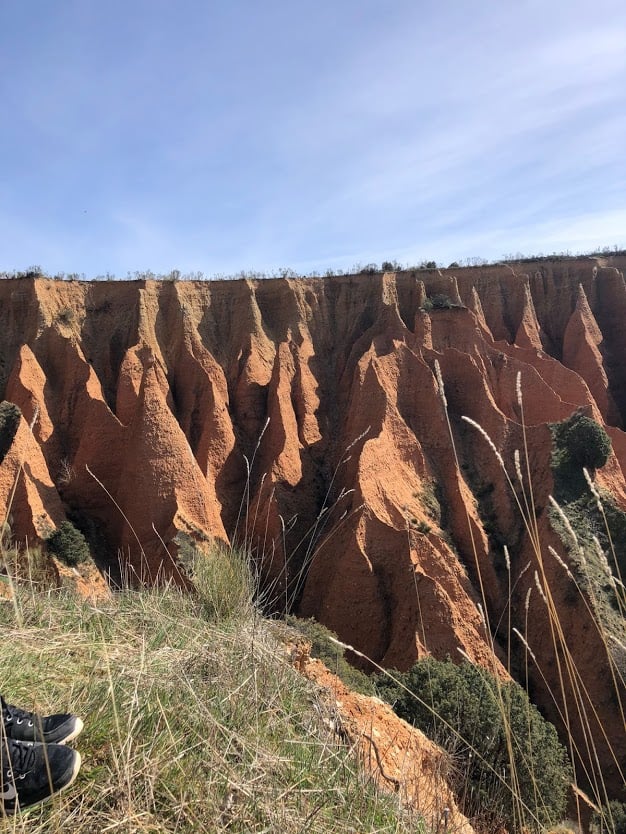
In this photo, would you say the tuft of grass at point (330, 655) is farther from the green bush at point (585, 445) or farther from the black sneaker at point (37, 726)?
the green bush at point (585, 445)

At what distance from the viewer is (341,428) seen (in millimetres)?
22719

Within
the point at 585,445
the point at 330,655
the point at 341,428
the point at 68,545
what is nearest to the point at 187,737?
the point at 330,655

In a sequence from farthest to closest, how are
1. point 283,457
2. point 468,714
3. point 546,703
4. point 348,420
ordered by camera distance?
point 348,420 < point 283,457 < point 546,703 < point 468,714

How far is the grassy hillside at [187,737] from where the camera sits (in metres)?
2.11

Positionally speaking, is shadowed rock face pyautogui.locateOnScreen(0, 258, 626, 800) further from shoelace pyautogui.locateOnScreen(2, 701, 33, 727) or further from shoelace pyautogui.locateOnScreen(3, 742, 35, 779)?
shoelace pyautogui.locateOnScreen(3, 742, 35, 779)

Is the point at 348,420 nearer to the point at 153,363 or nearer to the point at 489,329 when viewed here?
the point at 153,363

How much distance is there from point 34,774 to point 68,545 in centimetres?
1449

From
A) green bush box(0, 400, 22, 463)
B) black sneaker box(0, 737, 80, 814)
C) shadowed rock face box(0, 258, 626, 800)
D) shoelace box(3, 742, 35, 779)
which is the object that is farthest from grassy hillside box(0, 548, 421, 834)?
green bush box(0, 400, 22, 463)

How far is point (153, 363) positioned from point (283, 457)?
5.72m

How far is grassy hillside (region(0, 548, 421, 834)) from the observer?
2106mm

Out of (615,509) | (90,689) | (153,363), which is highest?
(153,363)

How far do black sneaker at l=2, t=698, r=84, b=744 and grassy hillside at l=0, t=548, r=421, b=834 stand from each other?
0.38ft

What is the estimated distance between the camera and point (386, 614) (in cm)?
1491

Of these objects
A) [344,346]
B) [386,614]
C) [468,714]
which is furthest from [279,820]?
[344,346]
